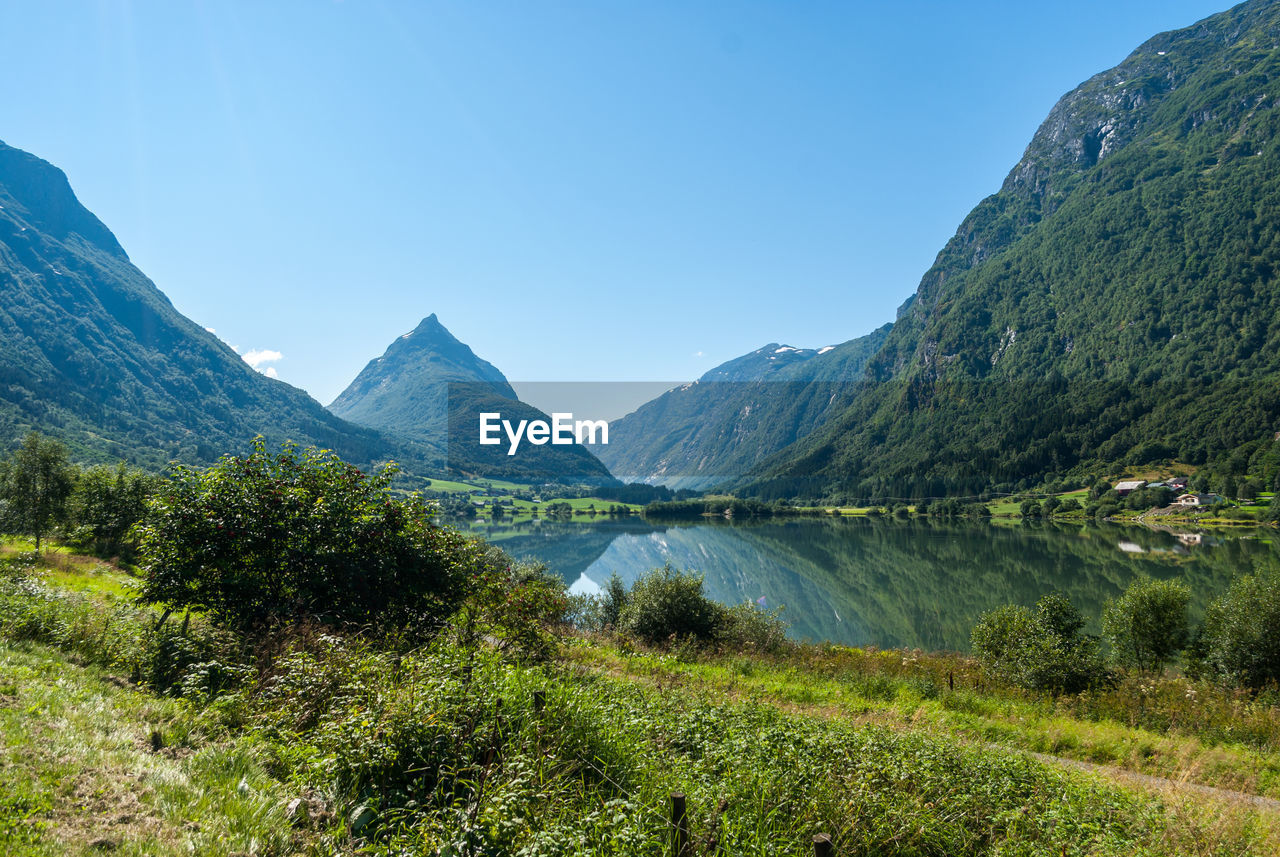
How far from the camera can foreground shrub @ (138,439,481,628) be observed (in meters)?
9.69

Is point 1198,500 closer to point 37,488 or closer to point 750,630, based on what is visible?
point 750,630

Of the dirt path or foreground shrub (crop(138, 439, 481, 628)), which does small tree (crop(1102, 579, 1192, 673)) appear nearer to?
the dirt path

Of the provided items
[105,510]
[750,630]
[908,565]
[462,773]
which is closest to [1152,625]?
[750,630]

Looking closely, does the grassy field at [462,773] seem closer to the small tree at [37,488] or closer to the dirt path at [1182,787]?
the dirt path at [1182,787]

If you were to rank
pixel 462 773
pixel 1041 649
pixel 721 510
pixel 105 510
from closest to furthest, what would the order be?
pixel 462 773 → pixel 1041 649 → pixel 105 510 → pixel 721 510

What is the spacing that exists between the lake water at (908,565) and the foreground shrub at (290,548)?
36215 mm

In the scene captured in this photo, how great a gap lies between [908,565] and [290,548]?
3133 inches

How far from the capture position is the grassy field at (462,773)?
4.21 metres

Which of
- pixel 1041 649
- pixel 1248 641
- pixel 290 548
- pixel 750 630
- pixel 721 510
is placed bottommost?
pixel 721 510

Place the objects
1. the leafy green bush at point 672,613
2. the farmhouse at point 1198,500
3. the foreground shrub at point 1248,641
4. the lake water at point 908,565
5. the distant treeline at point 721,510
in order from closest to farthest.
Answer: the foreground shrub at point 1248,641
the leafy green bush at point 672,613
the lake water at point 908,565
the farmhouse at point 1198,500
the distant treeline at point 721,510

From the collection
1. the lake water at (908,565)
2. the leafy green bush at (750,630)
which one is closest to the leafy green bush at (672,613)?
the leafy green bush at (750,630)

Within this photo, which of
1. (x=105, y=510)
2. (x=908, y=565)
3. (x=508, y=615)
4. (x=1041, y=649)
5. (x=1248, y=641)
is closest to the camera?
(x=508, y=615)

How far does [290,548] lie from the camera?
10.1 m

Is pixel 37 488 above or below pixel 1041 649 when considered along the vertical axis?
above
